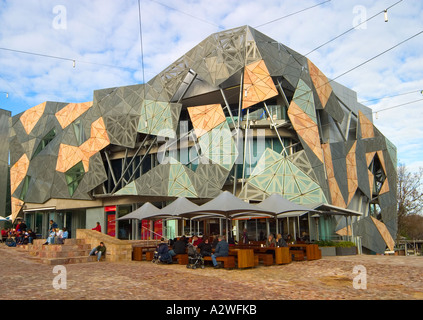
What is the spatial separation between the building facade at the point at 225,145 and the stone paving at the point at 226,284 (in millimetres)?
12724

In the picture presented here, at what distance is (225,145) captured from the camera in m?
27.5

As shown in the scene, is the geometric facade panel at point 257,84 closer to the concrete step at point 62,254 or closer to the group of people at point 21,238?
the concrete step at point 62,254

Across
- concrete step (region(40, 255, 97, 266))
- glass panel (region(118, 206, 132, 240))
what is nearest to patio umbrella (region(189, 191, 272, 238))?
concrete step (region(40, 255, 97, 266))

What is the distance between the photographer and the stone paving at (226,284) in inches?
332

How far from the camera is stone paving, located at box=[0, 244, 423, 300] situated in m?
8.42

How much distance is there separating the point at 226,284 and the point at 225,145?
17721 millimetres

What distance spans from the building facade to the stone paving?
1272 cm

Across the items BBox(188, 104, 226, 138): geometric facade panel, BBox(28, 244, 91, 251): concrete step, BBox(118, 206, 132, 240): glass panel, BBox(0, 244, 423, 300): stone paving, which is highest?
BBox(188, 104, 226, 138): geometric facade panel

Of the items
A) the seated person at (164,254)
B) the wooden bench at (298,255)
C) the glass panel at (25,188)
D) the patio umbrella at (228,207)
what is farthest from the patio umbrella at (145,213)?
the glass panel at (25,188)

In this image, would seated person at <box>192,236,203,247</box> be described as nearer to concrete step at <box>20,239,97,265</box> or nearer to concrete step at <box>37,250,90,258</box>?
concrete step at <box>20,239,97,265</box>

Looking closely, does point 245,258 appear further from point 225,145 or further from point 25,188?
point 25,188

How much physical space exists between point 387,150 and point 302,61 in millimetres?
13751

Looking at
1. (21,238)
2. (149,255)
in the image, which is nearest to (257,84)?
(149,255)

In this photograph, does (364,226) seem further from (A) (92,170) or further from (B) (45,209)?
(B) (45,209)
